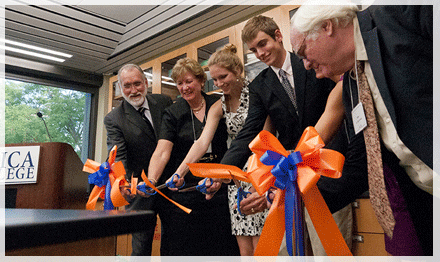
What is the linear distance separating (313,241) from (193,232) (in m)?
0.66

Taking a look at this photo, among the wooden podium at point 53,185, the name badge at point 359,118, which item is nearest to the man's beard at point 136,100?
the wooden podium at point 53,185

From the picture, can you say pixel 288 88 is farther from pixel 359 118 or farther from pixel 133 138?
pixel 133 138

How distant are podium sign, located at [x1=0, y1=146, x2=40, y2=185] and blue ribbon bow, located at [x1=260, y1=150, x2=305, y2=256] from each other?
159 cm

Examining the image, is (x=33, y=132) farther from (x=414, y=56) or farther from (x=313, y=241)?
(x=414, y=56)

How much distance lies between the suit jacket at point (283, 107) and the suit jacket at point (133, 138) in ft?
2.30

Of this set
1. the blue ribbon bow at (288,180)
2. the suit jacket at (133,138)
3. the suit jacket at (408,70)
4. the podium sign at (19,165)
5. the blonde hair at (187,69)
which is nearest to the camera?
the blue ribbon bow at (288,180)

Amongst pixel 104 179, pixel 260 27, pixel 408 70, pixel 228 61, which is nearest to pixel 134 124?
pixel 104 179

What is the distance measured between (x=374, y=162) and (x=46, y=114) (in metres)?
5.06

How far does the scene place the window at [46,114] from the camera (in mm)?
4426

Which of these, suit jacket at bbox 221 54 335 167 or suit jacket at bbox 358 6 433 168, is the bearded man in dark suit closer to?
suit jacket at bbox 221 54 335 167

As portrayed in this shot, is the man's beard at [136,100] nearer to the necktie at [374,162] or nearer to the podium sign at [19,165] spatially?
the podium sign at [19,165]

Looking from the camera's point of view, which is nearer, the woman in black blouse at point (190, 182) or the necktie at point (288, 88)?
the necktie at point (288, 88)

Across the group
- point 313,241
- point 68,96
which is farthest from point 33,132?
point 313,241

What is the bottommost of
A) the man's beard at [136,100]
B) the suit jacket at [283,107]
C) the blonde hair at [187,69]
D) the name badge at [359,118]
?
the name badge at [359,118]
